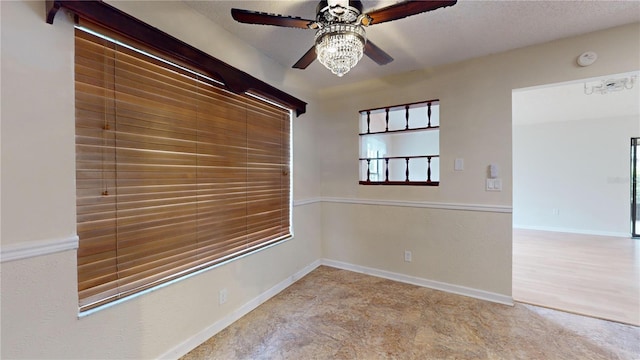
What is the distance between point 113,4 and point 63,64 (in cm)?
44

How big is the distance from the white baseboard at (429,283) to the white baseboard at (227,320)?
0.63 metres

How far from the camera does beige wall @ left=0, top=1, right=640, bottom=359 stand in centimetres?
113

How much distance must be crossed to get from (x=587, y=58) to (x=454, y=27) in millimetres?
1199

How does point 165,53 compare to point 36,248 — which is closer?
Result: point 36,248

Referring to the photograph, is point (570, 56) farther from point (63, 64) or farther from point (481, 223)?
point (63, 64)

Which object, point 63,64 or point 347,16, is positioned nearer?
point 63,64

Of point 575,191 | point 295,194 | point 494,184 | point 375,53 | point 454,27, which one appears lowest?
point 575,191

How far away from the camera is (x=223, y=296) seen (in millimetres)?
2061

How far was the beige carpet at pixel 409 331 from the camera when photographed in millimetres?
1788

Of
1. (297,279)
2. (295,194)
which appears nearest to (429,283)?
(297,279)

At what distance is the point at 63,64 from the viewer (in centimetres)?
123

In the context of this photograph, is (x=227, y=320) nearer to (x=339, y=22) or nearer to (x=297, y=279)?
(x=297, y=279)

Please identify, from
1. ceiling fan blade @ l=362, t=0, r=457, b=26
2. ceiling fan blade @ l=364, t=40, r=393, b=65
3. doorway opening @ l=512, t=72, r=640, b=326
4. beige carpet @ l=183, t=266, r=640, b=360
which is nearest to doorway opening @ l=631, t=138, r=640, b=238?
doorway opening @ l=512, t=72, r=640, b=326

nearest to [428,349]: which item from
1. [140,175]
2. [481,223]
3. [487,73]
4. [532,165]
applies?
[481,223]
